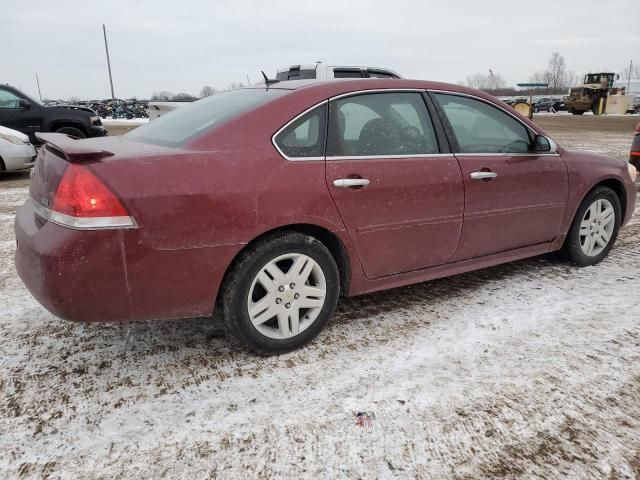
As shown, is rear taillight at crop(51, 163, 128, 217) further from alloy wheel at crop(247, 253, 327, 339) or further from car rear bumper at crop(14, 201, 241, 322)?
alloy wheel at crop(247, 253, 327, 339)

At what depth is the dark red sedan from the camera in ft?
7.28

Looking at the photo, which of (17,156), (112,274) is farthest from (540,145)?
(17,156)

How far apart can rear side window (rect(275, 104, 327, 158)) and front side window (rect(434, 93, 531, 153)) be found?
0.93m

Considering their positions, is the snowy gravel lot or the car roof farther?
the car roof

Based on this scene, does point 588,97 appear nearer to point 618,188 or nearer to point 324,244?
point 618,188

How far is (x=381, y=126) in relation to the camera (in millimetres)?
2953

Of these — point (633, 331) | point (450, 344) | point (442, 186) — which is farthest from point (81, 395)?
point (633, 331)

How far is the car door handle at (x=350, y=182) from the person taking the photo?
8.77 ft

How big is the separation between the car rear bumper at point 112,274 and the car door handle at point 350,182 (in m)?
0.66

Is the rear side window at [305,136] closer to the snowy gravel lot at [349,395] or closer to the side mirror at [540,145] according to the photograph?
the snowy gravel lot at [349,395]

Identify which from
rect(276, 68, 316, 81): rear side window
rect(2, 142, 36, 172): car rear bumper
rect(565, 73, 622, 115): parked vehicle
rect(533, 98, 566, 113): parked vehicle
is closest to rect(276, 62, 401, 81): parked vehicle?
rect(276, 68, 316, 81): rear side window

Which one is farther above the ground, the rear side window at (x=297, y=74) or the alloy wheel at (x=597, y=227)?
the rear side window at (x=297, y=74)

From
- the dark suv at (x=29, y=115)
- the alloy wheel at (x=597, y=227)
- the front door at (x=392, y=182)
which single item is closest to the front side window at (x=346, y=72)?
the dark suv at (x=29, y=115)

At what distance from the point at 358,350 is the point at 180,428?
1.03 metres
